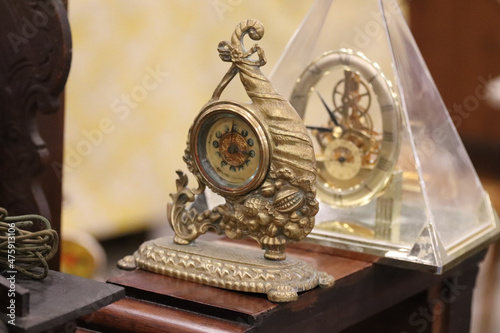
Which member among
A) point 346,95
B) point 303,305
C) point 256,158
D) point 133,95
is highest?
point 133,95

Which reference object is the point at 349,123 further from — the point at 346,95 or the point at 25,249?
the point at 25,249

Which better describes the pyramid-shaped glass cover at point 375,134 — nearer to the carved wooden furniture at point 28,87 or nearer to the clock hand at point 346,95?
the clock hand at point 346,95

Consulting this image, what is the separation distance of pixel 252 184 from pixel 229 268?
0.15 metres

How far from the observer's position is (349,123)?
168cm

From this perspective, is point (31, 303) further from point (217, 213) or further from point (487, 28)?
point (487, 28)

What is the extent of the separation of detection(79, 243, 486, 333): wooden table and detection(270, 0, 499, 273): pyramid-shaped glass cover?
3.2 inches

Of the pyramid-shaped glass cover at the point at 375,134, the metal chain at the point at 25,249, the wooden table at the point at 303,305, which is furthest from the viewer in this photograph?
the pyramid-shaped glass cover at the point at 375,134

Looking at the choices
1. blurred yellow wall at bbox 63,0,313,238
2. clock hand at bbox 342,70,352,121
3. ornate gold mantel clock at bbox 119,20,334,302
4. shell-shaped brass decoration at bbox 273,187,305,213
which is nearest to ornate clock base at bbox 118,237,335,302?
ornate gold mantel clock at bbox 119,20,334,302

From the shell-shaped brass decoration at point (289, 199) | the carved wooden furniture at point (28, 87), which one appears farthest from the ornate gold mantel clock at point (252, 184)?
the carved wooden furniture at point (28, 87)

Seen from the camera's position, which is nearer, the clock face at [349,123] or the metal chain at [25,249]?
the metal chain at [25,249]

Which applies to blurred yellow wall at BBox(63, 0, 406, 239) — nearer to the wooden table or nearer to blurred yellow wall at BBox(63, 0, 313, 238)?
blurred yellow wall at BBox(63, 0, 313, 238)

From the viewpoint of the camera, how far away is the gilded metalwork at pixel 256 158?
128 centimetres

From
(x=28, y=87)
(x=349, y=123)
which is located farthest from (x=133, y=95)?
(x=349, y=123)

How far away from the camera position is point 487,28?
4133mm
